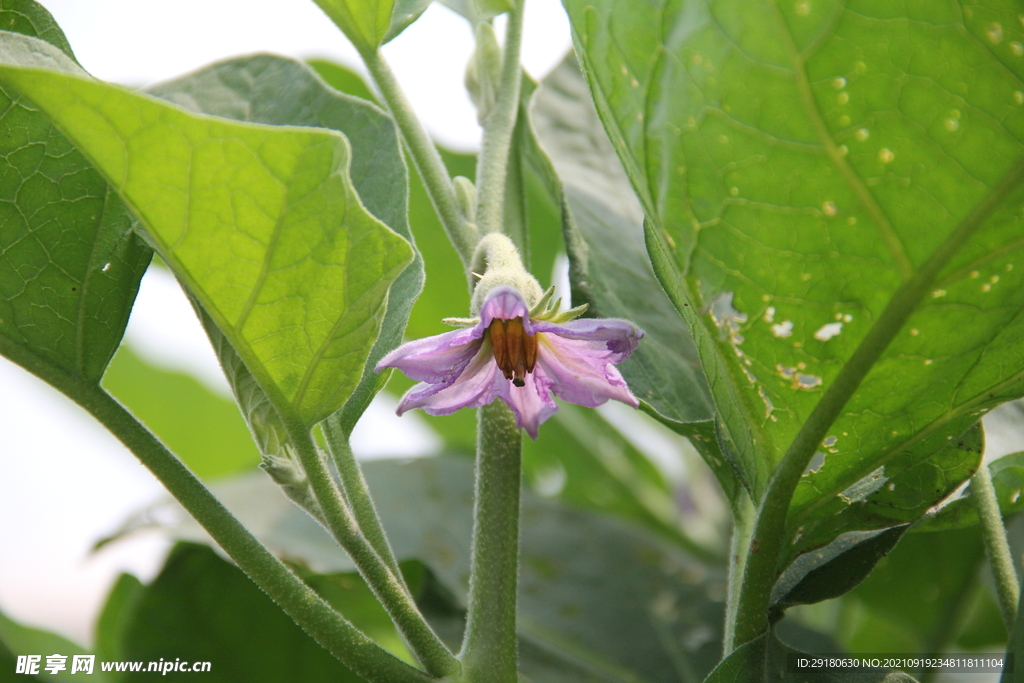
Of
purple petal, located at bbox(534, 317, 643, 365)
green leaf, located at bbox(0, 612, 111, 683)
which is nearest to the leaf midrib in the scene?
purple petal, located at bbox(534, 317, 643, 365)

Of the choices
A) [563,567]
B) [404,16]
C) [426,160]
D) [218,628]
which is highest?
[404,16]

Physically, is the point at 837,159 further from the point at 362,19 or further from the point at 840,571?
the point at 362,19

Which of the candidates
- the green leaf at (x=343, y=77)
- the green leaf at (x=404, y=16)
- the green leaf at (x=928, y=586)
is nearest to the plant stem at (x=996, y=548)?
the green leaf at (x=928, y=586)

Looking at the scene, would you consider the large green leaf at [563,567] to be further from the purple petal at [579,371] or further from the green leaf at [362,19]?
the green leaf at [362,19]

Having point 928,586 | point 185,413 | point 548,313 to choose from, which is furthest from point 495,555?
point 185,413

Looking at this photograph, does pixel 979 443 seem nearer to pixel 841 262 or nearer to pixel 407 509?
pixel 841 262
